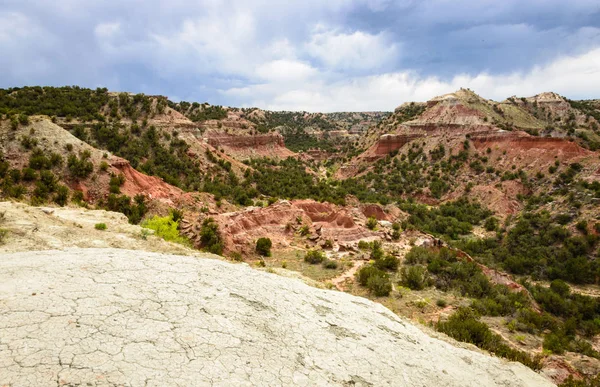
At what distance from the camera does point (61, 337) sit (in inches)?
173

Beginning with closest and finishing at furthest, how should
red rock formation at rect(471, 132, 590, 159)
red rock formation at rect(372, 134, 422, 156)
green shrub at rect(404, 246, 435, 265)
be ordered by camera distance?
green shrub at rect(404, 246, 435, 265) → red rock formation at rect(471, 132, 590, 159) → red rock formation at rect(372, 134, 422, 156)

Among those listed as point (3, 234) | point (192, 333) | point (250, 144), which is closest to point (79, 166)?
point (3, 234)

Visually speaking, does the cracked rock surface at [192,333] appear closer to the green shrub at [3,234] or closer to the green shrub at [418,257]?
the green shrub at [3,234]

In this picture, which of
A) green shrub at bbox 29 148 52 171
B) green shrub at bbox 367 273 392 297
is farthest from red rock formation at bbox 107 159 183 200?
green shrub at bbox 367 273 392 297

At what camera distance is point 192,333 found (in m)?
5.11

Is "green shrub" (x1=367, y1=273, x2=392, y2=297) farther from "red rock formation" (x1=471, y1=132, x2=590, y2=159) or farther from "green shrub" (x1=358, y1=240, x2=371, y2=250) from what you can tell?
"red rock formation" (x1=471, y1=132, x2=590, y2=159)

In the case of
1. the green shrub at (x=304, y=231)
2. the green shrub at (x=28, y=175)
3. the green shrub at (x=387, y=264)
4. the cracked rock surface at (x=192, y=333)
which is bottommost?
the green shrub at (x=387, y=264)

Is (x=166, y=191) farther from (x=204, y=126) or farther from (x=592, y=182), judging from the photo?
(x=592, y=182)

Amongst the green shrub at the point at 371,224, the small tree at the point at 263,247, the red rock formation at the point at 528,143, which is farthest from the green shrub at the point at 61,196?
the red rock formation at the point at 528,143

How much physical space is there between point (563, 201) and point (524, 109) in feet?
198

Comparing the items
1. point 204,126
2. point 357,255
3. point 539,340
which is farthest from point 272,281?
Result: point 204,126

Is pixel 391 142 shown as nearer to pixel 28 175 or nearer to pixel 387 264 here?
pixel 387 264

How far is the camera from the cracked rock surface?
4125mm

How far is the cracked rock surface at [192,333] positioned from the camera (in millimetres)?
4125
